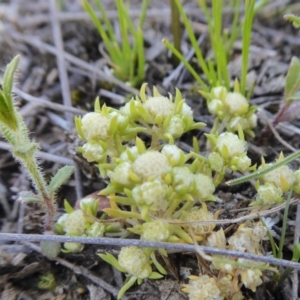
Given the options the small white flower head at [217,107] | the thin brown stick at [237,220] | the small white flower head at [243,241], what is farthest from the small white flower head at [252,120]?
the small white flower head at [243,241]

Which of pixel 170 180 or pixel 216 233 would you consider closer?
pixel 170 180

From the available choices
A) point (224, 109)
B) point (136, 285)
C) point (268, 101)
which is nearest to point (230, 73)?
point (268, 101)

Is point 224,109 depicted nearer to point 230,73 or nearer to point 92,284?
point 230,73

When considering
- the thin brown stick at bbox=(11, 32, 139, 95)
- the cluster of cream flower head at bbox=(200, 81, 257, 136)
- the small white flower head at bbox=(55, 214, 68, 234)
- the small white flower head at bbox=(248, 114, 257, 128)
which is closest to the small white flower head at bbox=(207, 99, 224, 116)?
the cluster of cream flower head at bbox=(200, 81, 257, 136)

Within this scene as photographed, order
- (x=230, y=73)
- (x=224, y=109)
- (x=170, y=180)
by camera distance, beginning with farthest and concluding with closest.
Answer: (x=230, y=73), (x=224, y=109), (x=170, y=180)

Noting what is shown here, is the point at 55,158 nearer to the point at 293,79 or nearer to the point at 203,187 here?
the point at 203,187

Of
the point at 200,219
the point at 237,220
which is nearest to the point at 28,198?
the point at 200,219
